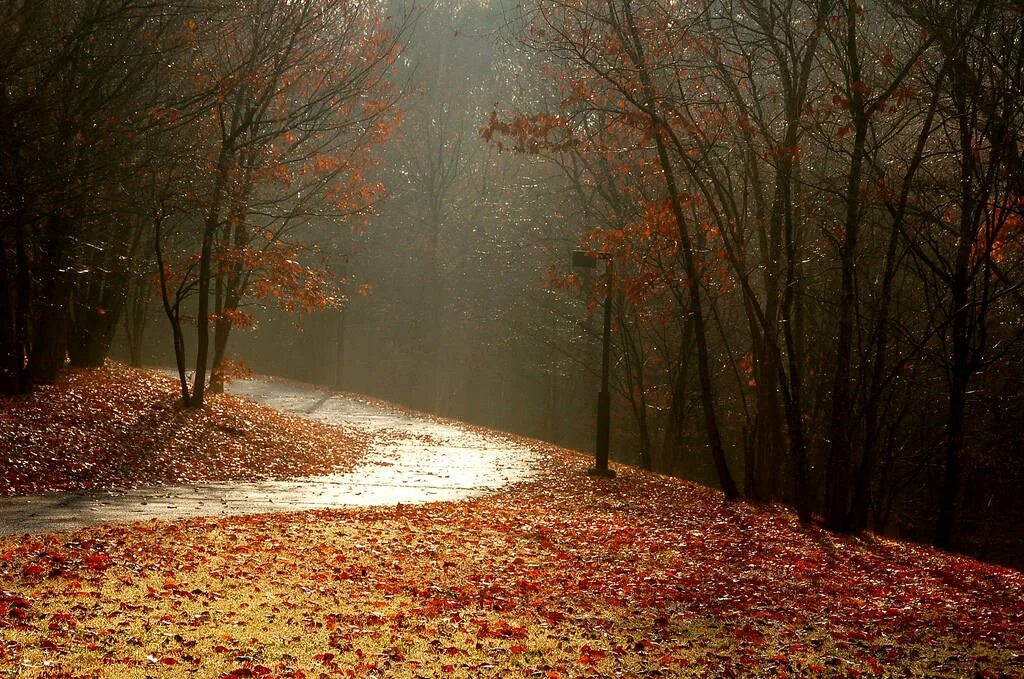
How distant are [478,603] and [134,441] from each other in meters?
9.33

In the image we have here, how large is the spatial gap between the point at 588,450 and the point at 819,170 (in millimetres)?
21078

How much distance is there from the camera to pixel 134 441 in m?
16.2

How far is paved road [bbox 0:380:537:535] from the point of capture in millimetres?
11711

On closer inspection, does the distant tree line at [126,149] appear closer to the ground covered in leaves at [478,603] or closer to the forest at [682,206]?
the forest at [682,206]

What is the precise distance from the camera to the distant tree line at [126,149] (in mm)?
14469

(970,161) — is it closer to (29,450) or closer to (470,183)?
(29,450)

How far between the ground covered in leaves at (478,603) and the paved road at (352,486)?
1.02 metres

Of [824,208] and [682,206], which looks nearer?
[824,208]

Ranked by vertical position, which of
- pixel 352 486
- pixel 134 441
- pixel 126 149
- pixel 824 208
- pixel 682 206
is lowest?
pixel 352 486

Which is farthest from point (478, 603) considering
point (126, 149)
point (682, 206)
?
point (682, 206)

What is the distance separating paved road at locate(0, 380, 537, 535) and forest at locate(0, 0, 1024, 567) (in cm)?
383

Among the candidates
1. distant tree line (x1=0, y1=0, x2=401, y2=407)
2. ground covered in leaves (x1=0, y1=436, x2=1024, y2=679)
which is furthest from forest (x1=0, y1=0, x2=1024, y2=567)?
ground covered in leaves (x1=0, y1=436, x2=1024, y2=679)

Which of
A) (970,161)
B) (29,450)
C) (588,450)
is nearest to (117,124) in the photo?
(29,450)

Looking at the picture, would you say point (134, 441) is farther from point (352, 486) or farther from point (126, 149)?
point (126, 149)
